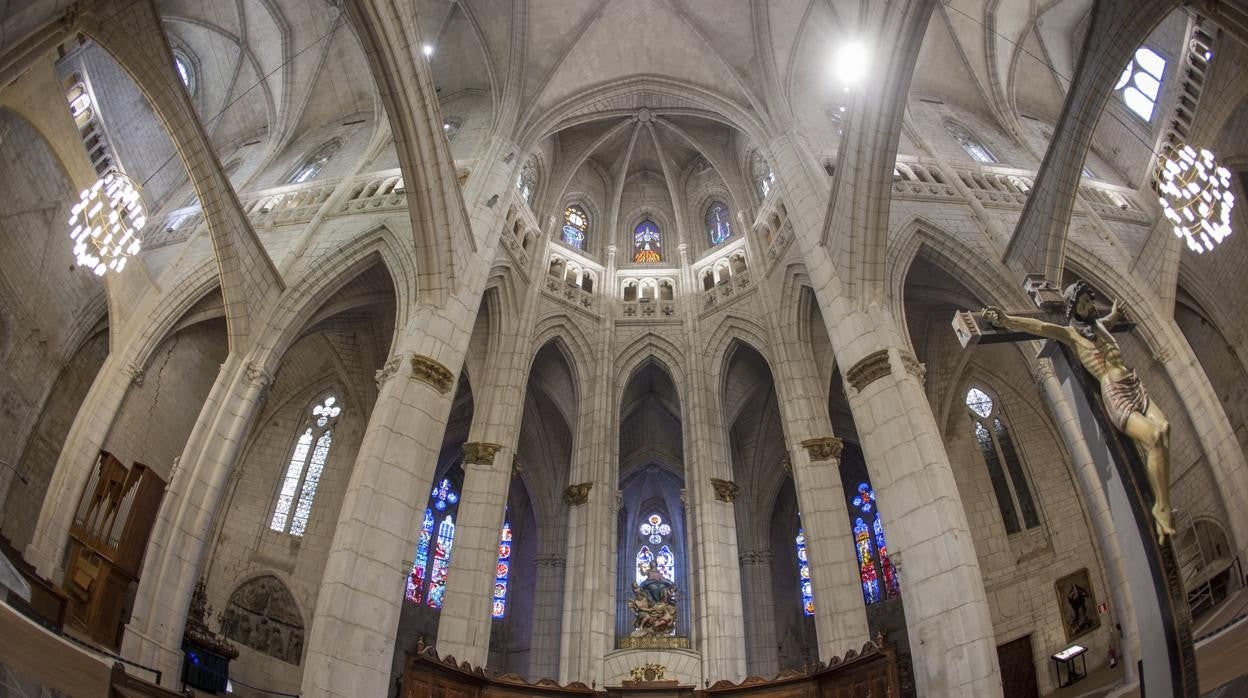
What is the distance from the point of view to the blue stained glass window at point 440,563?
19250 mm

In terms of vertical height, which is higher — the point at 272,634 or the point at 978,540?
the point at 978,540

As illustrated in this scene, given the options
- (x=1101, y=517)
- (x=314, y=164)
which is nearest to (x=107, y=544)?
(x=314, y=164)

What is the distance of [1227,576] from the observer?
456 inches

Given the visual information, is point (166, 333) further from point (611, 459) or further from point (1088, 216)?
point (1088, 216)

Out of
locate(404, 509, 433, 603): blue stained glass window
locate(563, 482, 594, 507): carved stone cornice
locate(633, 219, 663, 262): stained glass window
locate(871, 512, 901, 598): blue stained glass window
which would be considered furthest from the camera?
locate(633, 219, 663, 262): stained glass window

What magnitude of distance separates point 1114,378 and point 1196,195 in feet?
29.5

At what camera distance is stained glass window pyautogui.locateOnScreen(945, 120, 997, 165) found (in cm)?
1828

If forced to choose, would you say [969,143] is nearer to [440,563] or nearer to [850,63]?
[850,63]

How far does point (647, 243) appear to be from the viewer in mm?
23062

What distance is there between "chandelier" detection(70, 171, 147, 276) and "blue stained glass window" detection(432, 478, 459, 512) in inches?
391

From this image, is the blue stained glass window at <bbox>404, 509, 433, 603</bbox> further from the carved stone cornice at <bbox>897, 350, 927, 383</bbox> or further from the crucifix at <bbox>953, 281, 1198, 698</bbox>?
the crucifix at <bbox>953, 281, 1198, 698</bbox>

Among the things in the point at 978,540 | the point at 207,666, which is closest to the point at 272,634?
the point at 207,666

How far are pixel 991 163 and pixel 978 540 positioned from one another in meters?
8.63

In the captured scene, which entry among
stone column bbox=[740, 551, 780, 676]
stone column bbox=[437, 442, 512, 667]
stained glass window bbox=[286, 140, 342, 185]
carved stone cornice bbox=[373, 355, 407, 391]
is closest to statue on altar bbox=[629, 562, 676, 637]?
stone column bbox=[740, 551, 780, 676]
